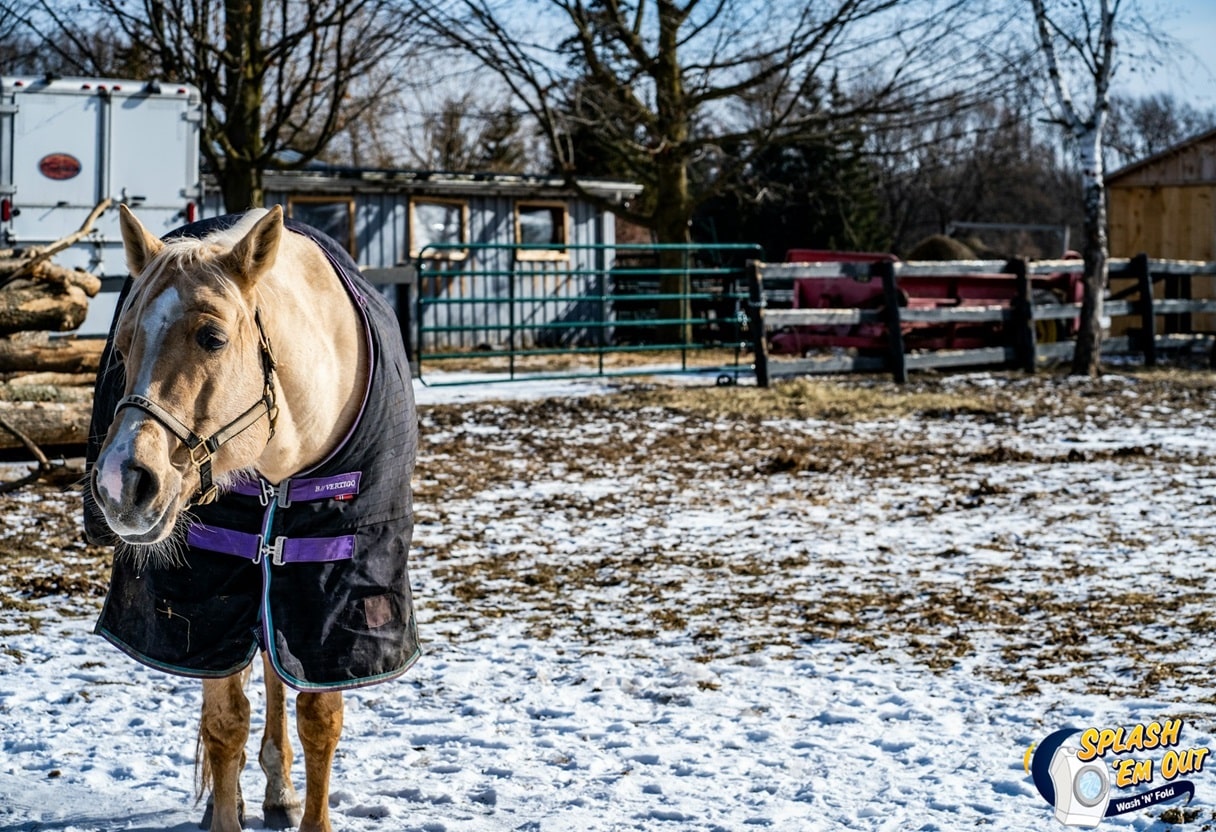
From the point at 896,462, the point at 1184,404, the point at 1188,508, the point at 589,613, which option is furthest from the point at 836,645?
the point at 1184,404

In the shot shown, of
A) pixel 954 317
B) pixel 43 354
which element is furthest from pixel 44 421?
pixel 954 317

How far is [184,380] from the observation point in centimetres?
248

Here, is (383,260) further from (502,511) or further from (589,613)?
(589,613)

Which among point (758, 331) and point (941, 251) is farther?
point (941, 251)

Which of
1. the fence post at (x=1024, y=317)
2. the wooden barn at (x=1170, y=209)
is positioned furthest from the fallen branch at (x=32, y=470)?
the wooden barn at (x=1170, y=209)

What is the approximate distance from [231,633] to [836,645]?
2.53 metres

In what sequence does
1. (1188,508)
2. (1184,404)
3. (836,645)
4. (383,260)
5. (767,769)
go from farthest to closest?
(383,260), (1184,404), (1188,508), (836,645), (767,769)

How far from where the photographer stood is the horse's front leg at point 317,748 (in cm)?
309

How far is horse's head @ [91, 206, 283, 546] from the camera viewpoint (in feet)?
7.70

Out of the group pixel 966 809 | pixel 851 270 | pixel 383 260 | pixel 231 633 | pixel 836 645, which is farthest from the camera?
pixel 383 260

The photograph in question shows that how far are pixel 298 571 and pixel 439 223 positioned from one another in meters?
18.3

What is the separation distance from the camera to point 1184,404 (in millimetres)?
11703

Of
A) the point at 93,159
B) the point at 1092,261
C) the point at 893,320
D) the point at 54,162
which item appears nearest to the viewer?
the point at 54,162

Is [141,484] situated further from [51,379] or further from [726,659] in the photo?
[51,379]
